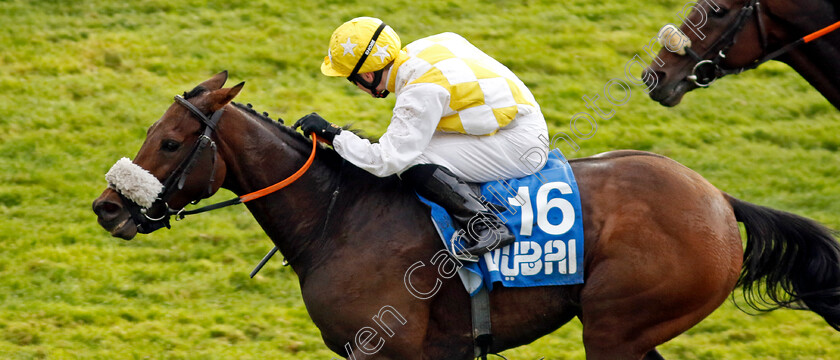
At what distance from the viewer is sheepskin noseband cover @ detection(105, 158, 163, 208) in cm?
413

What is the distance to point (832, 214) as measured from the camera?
8.25m

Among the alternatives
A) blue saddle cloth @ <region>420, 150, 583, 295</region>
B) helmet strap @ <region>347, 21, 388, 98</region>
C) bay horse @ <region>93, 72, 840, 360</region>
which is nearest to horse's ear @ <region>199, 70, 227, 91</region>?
bay horse @ <region>93, 72, 840, 360</region>

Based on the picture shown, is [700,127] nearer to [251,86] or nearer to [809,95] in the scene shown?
[809,95]

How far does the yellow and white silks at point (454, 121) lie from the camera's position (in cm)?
420

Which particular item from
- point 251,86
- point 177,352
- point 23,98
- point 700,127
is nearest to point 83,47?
point 23,98

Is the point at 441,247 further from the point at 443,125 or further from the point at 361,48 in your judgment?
the point at 361,48

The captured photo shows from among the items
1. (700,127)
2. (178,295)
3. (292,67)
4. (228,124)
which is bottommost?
(178,295)

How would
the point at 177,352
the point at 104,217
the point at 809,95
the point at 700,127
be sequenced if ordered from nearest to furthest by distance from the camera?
1. the point at 104,217
2. the point at 177,352
3. the point at 700,127
4. the point at 809,95

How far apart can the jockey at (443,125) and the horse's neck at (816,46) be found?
1.27 metres

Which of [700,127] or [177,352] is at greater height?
[700,127]

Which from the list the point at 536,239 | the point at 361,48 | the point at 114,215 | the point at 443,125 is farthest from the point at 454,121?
the point at 114,215

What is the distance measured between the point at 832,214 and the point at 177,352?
5.78 meters

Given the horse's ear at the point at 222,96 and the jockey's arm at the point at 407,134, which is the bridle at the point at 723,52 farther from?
the horse's ear at the point at 222,96

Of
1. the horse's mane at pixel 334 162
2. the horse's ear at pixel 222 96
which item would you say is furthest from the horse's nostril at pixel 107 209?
the horse's mane at pixel 334 162
